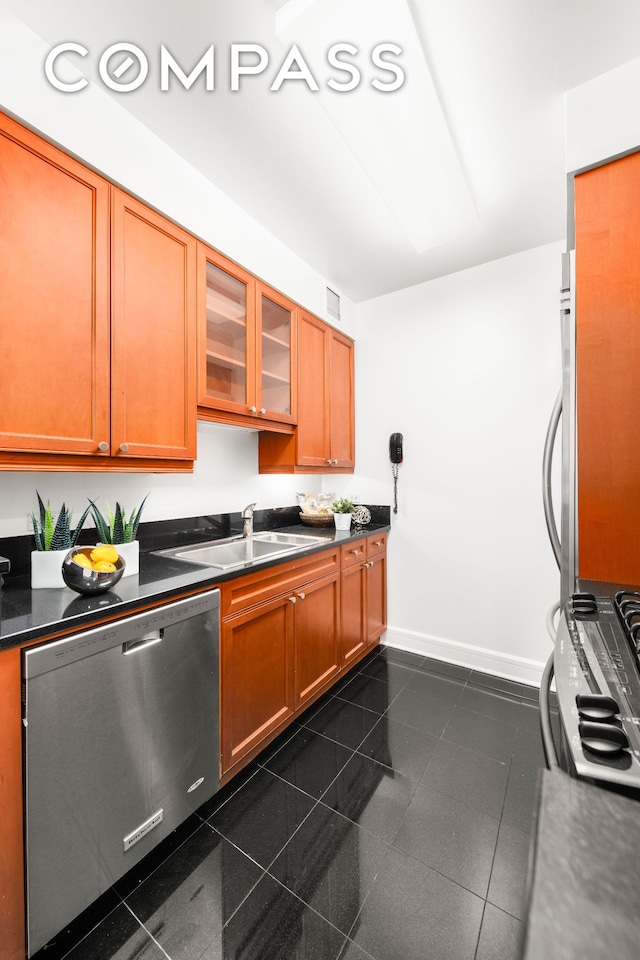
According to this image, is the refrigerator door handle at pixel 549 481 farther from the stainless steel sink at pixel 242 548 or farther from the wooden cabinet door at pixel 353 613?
the wooden cabinet door at pixel 353 613

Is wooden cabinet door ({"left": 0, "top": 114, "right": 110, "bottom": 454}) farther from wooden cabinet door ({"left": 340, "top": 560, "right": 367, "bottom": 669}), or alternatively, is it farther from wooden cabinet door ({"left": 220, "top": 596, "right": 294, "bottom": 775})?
wooden cabinet door ({"left": 340, "top": 560, "right": 367, "bottom": 669})

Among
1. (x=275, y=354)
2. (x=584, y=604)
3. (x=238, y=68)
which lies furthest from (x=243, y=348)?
(x=584, y=604)

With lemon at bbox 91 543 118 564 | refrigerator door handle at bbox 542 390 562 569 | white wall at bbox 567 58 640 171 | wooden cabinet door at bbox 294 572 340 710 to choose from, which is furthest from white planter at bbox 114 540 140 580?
white wall at bbox 567 58 640 171

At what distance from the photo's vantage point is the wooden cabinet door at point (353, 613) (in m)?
2.44

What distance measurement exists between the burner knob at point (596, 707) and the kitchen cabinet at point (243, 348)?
67.1 inches

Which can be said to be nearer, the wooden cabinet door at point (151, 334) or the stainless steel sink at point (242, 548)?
the wooden cabinet door at point (151, 334)

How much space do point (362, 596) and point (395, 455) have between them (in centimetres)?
105

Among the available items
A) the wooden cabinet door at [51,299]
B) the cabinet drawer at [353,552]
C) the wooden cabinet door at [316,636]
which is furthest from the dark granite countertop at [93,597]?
the cabinet drawer at [353,552]

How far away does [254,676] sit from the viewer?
173cm

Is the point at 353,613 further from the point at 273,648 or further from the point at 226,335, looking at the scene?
the point at 226,335

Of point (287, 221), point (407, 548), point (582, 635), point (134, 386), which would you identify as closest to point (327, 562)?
point (407, 548)

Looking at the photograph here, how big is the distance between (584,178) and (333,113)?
0.93m

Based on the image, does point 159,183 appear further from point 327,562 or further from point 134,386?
point 327,562

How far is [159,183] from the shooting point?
1642 mm
